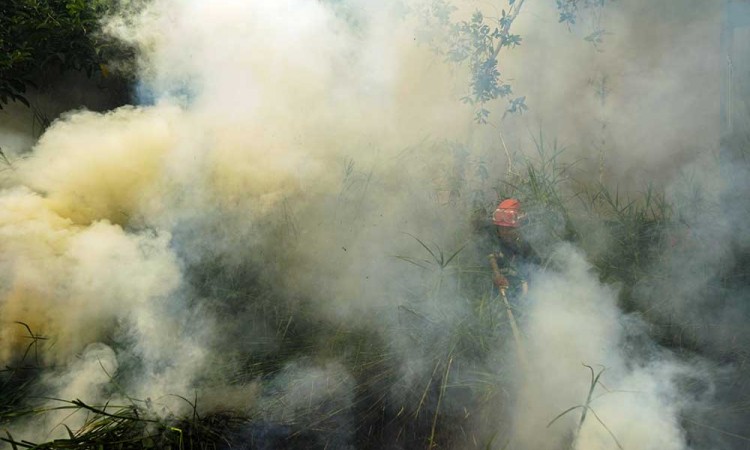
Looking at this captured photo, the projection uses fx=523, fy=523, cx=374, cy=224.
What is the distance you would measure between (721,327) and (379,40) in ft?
9.41

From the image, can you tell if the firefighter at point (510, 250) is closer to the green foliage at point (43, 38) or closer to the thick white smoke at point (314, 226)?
the thick white smoke at point (314, 226)

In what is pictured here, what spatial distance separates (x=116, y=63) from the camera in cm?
397

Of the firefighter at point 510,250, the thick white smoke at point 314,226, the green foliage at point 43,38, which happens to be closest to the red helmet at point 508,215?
the firefighter at point 510,250

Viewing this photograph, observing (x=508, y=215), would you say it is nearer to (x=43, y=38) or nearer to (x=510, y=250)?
(x=510, y=250)

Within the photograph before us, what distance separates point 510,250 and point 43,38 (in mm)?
3608

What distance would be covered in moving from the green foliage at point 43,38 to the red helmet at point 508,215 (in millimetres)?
3098

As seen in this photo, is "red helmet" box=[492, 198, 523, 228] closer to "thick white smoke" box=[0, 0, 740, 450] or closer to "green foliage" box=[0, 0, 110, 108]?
"thick white smoke" box=[0, 0, 740, 450]

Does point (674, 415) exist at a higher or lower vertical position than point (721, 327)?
lower

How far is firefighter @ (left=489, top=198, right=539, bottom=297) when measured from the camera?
335 cm

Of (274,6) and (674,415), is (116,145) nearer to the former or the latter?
(274,6)

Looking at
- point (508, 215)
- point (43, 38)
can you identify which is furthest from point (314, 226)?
point (43, 38)

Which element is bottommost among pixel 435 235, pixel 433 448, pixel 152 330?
pixel 433 448

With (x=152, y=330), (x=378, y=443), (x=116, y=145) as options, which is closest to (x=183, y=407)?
(x=152, y=330)

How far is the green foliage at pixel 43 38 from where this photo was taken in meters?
3.62
